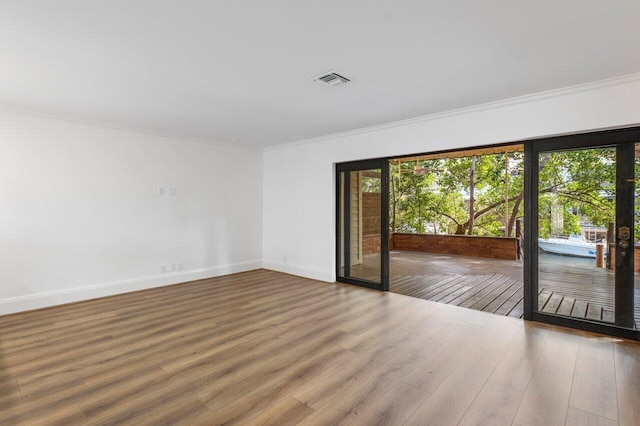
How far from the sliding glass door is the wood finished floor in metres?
1.18

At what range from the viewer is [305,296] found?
16.0 ft

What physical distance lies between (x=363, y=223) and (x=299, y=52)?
134 inches

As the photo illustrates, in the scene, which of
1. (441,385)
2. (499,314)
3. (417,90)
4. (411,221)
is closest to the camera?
(441,385)

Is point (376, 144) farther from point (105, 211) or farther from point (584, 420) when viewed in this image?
point (105, 211)

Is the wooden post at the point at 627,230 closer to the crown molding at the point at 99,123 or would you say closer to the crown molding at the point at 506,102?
the crown molding at the point at 506,102

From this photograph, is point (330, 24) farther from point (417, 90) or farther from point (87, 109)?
point (87, 109)

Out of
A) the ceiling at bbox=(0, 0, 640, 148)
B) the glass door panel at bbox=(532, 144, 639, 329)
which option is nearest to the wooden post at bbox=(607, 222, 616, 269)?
the glass door panel at bbox=(532, 144, 639, 329)

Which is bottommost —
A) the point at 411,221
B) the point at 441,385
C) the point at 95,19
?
the point at 441,385

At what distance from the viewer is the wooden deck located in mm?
3510

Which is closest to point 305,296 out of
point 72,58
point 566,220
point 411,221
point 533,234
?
point 533,234

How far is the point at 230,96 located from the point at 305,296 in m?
3.00

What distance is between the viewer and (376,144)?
5.18 metres

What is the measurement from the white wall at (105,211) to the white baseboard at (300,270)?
62 centimetres

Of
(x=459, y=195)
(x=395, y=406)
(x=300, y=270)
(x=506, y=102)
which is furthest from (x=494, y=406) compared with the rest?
(x=459, y=195)
